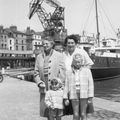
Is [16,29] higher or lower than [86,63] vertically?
higher

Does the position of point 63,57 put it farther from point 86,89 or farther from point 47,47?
point 86,89

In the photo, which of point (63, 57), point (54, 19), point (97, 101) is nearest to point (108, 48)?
point (54, 19)

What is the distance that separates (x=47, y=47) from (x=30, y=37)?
97.8m

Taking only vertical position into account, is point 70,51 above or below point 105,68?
above

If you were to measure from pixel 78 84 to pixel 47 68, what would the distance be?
0.68 m

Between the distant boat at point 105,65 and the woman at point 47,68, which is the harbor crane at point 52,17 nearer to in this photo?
the distant boat at point 105,65

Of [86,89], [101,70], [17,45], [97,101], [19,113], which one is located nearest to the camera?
[86,89]

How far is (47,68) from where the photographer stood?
5.22 m

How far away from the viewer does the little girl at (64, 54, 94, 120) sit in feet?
15.9

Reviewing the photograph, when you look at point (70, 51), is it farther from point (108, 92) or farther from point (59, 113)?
point (108, 92)

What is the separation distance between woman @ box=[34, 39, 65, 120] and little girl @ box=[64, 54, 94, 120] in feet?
0.83

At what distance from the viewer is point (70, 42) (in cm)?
511

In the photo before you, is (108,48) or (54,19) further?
(54,19)

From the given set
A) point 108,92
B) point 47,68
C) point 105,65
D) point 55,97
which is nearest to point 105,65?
point 105,65
